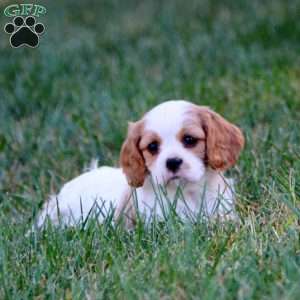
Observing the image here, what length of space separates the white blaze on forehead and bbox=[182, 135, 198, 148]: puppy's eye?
0.27ft

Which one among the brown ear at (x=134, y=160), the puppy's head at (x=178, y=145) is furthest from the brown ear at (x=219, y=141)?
the brown ear at (x=134, y=160)

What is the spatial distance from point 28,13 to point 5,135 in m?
1.45

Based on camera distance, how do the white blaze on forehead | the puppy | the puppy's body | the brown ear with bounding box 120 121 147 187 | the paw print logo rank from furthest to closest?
1. the paw print logo
2. the brown ear with bounding box 120 121 147 187
3. the white blaze on forehead
4. the puppy
5. the puppy's body

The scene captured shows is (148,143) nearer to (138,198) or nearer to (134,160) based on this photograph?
(134,160)

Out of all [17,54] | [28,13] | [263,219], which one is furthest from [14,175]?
[17,54]

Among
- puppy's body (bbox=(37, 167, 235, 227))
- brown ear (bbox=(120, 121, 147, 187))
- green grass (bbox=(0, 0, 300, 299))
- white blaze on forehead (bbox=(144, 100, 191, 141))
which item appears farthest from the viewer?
brown ear (bbox=(120, 121, 147, 187))

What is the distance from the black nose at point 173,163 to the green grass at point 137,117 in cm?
47

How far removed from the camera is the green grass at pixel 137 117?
4965mm

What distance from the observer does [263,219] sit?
5.89 meters

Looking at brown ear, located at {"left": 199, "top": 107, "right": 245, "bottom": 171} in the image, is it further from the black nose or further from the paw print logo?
the paw print logo

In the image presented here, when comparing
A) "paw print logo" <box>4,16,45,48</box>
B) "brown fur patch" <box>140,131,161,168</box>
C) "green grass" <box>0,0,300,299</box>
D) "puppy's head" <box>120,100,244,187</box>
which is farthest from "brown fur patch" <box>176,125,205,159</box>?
"paw print logo" <box>4,16,45,48</box>

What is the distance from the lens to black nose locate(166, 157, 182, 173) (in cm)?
620

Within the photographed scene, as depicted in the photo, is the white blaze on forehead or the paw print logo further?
the paw print logo

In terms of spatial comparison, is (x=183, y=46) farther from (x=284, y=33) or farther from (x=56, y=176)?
(x=56, y=176)
